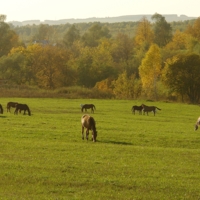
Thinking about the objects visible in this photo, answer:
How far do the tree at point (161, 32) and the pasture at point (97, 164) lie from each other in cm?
10115

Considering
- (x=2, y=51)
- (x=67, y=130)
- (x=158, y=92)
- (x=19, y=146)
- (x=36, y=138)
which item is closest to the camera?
(x=19, y=146)

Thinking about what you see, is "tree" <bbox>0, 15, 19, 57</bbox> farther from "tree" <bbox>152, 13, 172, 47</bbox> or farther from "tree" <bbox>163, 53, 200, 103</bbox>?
"tree" <bbox>163, 53, 200, 103</bbox>

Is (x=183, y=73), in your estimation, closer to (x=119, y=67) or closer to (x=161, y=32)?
(x=119, y=67)

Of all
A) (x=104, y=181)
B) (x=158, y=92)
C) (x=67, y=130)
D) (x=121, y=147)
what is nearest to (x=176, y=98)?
(x=158, y=92)

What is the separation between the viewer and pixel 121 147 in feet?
78.4

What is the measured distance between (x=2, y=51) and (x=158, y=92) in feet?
170

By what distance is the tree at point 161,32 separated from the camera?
130250 millimetres

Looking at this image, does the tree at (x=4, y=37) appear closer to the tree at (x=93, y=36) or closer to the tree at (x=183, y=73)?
the tree at (x=93, y=36)

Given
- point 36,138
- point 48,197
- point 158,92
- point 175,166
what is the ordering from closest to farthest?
point 48,197, point 175,166, point 36,138, point 158,92

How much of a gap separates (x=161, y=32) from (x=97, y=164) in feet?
385

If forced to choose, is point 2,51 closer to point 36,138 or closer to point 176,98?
point 176,98

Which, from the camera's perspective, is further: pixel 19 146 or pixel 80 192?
pixel 19 146

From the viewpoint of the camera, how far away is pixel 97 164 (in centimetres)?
1877

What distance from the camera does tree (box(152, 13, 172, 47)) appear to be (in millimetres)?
130250
